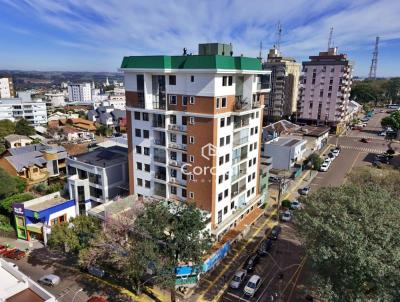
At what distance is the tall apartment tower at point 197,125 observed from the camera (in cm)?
3078

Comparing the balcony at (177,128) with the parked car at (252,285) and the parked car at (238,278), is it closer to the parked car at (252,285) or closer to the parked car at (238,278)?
the parked car at (238,278)

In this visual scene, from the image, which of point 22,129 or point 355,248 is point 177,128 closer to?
point 355,248

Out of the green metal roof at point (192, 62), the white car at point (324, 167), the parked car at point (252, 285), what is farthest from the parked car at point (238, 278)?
the white car at point (324, 167)

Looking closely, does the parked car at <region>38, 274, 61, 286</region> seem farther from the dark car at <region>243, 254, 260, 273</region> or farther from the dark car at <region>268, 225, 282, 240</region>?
the dark car at <region>268, 225, 282, 240</region>

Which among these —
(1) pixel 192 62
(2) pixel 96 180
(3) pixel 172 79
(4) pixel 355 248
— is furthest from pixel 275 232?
(2) pixel 96 180

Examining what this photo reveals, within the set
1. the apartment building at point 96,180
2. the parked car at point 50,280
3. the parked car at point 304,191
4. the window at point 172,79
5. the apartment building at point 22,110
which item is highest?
the window at point 172,79

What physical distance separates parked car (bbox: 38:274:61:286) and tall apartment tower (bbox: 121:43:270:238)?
1330cm

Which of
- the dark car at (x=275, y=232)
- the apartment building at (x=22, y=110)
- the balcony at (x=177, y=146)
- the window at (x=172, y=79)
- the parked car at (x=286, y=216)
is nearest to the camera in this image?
the window at (x=172, y=79)

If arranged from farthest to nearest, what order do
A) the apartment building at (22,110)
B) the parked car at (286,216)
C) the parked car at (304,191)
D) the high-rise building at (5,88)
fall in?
the high-rise building at (5,88)
the apartment building at (22,110)
the parked car at (304,191)
the parked car at (286,216)

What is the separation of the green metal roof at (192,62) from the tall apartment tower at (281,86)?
77.2 m

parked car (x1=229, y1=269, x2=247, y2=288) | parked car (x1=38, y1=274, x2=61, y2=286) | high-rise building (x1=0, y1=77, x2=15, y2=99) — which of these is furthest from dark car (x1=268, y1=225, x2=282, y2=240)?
high-rise building (x1=0, y1=77, x2=15, y2=99)

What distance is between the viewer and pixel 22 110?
10831cm

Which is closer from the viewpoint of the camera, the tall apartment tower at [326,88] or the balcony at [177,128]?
the balcony at [177,128]

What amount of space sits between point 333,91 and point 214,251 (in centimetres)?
8297
